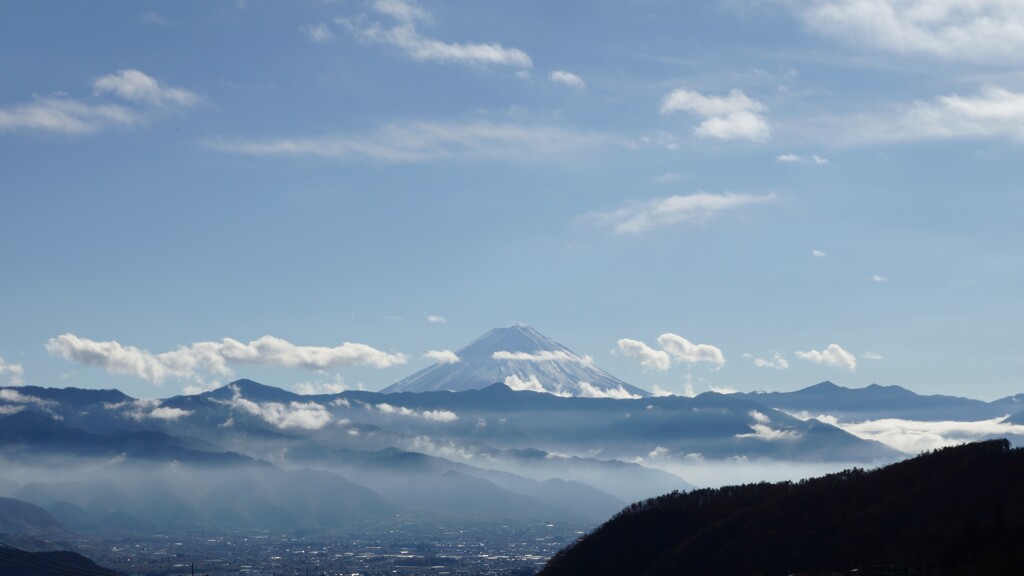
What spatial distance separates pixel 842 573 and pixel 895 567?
9602 millimetres

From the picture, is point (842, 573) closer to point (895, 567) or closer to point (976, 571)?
point (895, 567)

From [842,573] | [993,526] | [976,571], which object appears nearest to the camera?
[976,571]

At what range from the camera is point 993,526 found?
18388 centimetres

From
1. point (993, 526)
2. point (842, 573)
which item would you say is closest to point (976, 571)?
point (993, 526)

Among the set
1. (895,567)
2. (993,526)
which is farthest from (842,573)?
(993,526)

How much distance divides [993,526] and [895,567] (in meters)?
14.1

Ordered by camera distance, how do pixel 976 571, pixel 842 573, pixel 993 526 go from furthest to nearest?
1. pixel 842 573
2. pixel 993 526
3. pixel 976 571

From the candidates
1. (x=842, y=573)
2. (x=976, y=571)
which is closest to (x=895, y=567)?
(x=842, y=573)

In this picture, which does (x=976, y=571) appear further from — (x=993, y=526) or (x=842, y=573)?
(x=842, y=573)

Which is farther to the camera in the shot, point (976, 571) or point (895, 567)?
point (895, 567)

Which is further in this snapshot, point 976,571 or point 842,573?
point 842,573

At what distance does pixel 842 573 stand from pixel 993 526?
22951mm

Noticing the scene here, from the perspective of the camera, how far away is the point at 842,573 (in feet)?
646

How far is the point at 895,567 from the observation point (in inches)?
7456
